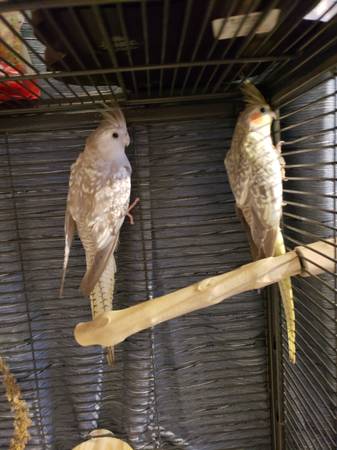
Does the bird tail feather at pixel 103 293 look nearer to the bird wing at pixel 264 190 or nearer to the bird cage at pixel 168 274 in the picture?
the bird cage at pixel 168 274

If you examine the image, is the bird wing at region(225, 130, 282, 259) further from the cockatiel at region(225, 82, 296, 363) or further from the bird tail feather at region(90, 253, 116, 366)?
the bird tail feather at region(90, 253, 116, 366)

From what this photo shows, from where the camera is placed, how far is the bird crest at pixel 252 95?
874 mm

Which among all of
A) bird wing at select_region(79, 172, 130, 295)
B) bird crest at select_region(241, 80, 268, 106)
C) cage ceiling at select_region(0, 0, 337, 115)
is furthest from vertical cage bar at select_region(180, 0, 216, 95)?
bird wing at select_region(79, 172, 130, 295)

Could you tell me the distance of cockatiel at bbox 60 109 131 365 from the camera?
35.3 inches

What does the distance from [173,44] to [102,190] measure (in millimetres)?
338

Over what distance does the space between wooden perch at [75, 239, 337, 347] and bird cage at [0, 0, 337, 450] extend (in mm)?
196

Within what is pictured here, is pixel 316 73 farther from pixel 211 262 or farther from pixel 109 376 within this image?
pixel 109 376

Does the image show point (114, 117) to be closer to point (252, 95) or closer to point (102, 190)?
point (102, 190)

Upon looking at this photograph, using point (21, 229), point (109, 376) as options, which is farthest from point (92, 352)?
point (21, 229)

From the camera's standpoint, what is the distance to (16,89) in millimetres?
848

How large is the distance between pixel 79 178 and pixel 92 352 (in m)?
0.48

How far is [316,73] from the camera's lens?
2.29 ft

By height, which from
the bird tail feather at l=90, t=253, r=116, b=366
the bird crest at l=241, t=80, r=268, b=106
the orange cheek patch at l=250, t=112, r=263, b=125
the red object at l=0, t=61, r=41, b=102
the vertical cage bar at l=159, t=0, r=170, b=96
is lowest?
the bird tail feather at l=90, t=253, r=116, b=366

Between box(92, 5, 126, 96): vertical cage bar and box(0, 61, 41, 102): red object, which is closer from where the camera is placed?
box(92, 5, 126, 96): vertical cage bar
